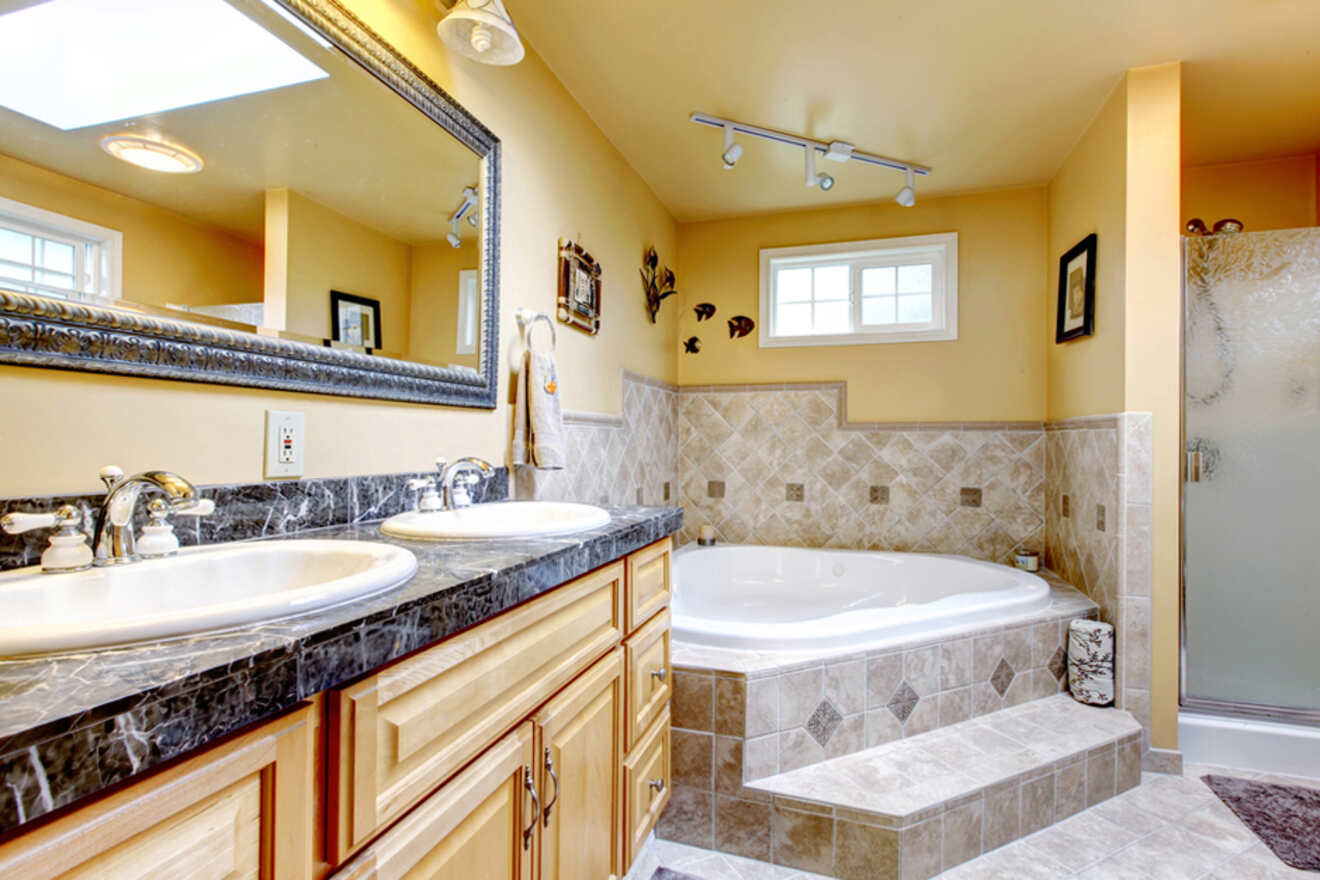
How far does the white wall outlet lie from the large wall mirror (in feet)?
0.20

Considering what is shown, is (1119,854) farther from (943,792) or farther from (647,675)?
(647,675)

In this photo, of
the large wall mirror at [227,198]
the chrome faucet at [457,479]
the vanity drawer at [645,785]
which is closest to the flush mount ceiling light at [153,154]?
the large wall mirror at [227,198]

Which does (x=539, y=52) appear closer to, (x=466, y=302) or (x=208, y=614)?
(x=466, y=302)

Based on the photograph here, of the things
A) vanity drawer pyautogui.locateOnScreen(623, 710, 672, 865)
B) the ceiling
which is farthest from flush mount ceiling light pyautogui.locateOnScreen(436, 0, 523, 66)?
vanity drawer pyautogui.locateOnScreen(623, 710, 672, 865)

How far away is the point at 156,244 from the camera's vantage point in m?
0.95

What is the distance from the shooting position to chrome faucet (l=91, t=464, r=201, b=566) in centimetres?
77

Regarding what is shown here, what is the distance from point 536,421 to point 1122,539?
2.08 meters

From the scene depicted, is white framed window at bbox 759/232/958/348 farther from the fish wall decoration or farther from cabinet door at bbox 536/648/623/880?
cabinet door at bbox 536/648/623/880

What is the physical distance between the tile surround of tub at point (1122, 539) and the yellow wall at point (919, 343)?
666 mm

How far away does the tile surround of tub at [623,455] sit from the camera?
7.03 feet

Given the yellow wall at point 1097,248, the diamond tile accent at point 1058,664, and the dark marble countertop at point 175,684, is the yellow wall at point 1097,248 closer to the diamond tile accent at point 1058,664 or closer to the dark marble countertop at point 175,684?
the diamond tile accent at point 1058,664

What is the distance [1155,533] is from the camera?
2.14 metres

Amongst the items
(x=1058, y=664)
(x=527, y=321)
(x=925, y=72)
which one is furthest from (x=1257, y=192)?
(x=527, y=321)

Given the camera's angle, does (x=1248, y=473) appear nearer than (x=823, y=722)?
No
